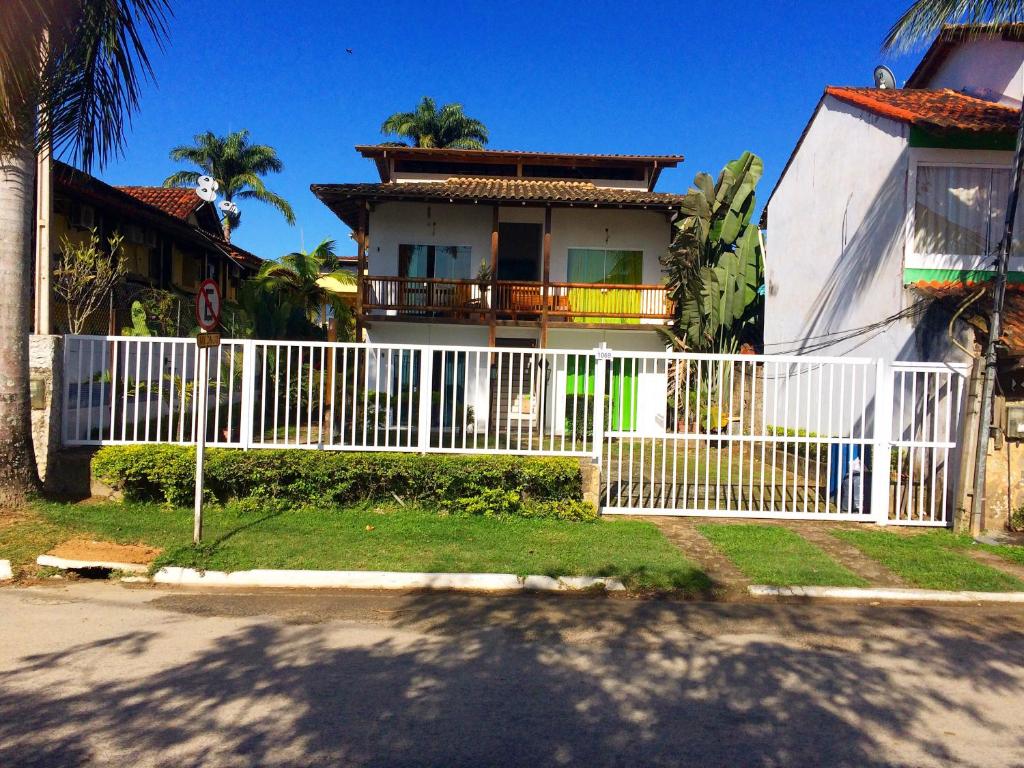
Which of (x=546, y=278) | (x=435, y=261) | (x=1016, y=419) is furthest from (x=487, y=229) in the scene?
(x=1016, y=419)

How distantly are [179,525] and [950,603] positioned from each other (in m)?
7.71

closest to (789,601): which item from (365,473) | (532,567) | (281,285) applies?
(532,567)

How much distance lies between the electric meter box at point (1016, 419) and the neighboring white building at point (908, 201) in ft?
3.11

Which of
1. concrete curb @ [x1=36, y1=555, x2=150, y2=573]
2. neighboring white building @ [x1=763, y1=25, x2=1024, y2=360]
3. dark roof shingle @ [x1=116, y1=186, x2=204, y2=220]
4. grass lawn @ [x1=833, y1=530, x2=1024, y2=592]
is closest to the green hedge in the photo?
concrete curb @ [x1=36, y1=555, x2=150, y2=573]

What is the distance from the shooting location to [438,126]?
38.5 metres

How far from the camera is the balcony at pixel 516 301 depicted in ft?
65.6

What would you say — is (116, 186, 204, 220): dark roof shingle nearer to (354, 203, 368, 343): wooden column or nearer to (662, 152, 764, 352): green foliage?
(354, 203, 368, 343): wooden column

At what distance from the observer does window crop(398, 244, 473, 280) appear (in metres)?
21.5

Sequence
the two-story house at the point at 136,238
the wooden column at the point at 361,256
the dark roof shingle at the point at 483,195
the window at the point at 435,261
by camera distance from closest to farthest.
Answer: the two-story house at the point at 136,238 < the dark roof shingle at the point at 483,195 < the wooden column at the point at 361,256 < the window at the point at 435,261

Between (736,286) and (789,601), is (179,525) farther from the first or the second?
(736,286)

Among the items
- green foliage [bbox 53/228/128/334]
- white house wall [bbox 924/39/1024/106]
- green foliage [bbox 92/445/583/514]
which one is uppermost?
white house wall [bbox 924/39/1024/106]

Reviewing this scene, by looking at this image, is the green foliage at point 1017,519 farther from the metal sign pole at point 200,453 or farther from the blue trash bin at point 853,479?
the metal sign pole at point 200,453

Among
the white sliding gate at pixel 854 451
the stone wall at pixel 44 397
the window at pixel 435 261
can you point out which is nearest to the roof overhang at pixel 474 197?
the window at pixel 435 261

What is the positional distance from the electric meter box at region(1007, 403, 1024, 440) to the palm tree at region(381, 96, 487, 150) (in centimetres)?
3337
